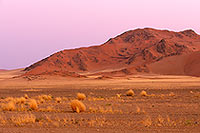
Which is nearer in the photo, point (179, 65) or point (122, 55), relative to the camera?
point (179, 65)

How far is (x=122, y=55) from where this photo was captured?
6029 inches

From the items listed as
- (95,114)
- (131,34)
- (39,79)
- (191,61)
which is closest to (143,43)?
(131,34)

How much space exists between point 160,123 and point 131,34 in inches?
6533

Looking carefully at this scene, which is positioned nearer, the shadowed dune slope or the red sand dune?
the shadowed dune slope

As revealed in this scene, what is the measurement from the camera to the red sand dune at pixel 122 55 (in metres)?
128

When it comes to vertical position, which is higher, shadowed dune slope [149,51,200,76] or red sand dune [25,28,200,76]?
red sand dune [25,28,200,76]

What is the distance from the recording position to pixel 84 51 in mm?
154250

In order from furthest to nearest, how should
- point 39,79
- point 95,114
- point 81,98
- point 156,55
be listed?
point 156,55 < point 39,79 < point 81,98 < point 95,114

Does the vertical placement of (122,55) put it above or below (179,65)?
above

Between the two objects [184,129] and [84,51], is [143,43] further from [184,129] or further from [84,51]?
[184,129]

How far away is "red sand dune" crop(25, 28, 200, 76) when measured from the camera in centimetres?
12769

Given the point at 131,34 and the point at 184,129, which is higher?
the point at 131,34

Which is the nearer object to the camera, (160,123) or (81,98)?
(160,123)

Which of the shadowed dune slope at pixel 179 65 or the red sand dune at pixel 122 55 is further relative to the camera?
the red sand dune at pixel 122 55
